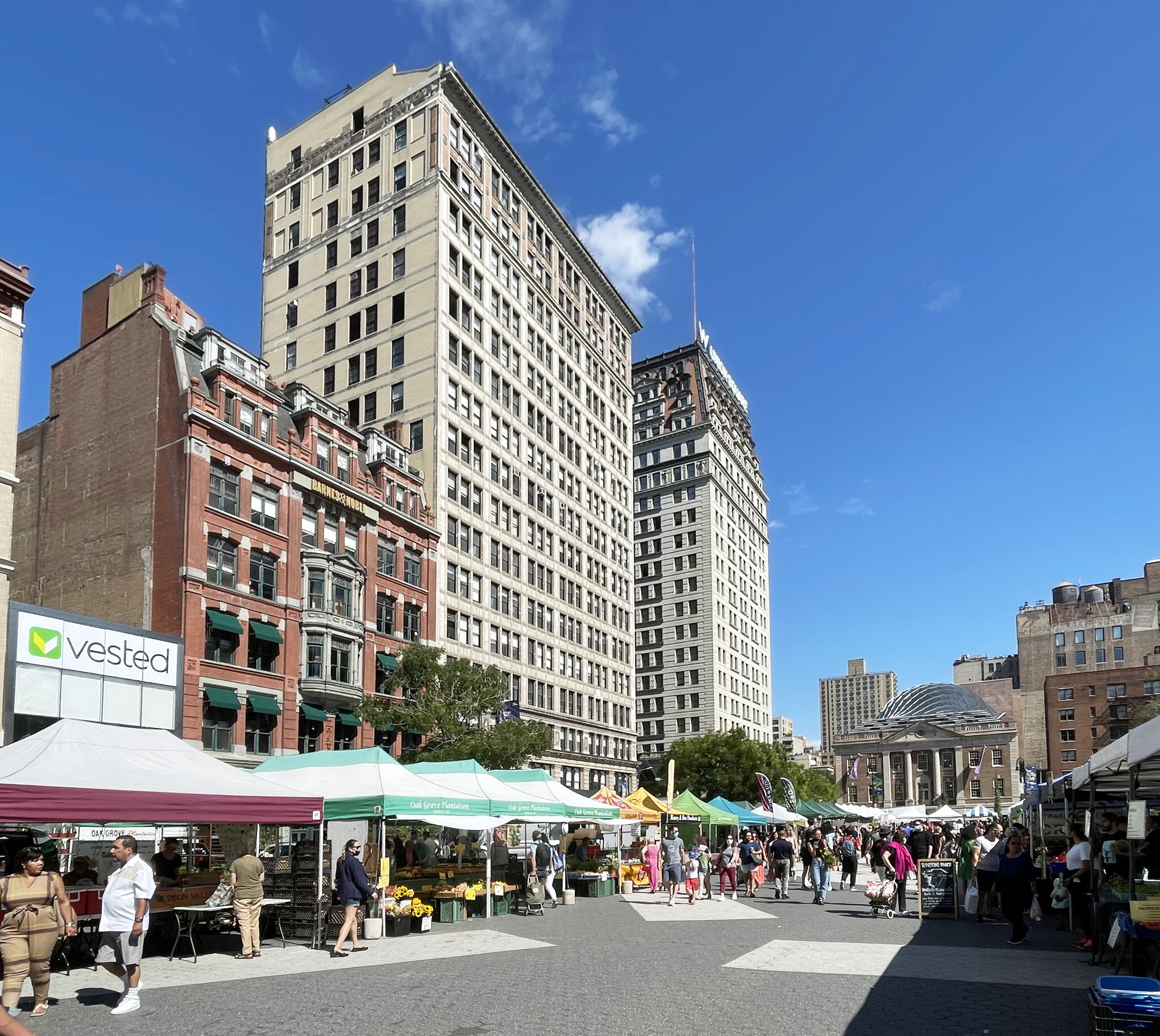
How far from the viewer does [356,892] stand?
18.9 metres

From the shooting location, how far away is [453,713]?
44031mm

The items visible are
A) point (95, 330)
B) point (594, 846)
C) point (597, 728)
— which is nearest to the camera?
point (594, 846)

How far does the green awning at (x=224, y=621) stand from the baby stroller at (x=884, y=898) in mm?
25577

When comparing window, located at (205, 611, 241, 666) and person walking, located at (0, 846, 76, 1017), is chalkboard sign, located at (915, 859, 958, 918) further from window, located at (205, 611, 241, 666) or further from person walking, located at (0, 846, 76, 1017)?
window, located at (205, 611, 241, 666)

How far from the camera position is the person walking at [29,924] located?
11898 mm

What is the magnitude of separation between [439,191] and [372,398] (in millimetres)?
12430

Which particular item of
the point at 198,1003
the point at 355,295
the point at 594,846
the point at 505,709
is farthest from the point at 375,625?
the point at 198,1003

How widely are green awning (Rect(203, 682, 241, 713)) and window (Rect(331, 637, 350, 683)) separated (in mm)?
6237

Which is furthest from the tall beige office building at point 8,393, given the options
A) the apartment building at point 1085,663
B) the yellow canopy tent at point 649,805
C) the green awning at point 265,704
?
the apartment building at point 1085,663

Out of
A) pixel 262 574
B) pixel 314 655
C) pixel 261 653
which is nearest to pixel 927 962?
pixel 261 653

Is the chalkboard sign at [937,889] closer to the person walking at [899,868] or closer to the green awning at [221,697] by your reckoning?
the person walking at [899,868]

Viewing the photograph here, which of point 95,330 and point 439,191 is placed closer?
point 95,330

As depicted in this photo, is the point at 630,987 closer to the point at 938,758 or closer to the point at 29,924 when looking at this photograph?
the point at 29,924

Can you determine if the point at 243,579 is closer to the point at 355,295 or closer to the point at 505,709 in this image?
the point at 505,709
